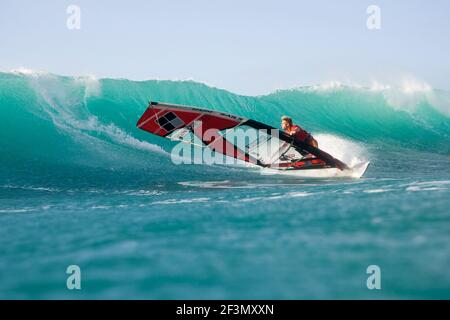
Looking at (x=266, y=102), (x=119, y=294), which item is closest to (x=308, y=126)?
(x=266, y=102)

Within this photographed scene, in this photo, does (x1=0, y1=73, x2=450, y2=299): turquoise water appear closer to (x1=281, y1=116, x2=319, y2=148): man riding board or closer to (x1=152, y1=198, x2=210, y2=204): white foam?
(x1=152, y1=198, x2=210, y2=204): white foam

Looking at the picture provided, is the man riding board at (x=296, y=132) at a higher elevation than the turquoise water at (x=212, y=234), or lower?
higher

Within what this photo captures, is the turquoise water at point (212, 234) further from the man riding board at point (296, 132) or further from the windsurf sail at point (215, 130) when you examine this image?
the man riding board at point (296, 132)

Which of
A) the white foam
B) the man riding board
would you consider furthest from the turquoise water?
the man riding board

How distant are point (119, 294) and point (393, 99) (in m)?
46.0

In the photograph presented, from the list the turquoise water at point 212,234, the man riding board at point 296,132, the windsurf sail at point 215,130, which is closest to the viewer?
the turquoise water at point 212,234

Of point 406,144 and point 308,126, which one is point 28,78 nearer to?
point 308,126

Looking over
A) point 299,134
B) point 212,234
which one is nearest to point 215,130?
point 299,134

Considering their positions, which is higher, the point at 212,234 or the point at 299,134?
the point at 299,134

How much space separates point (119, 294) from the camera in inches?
123

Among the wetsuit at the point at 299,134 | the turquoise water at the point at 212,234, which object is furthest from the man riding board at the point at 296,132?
the turquoise water at the point at 212,234

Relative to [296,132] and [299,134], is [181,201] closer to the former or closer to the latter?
[296,132]

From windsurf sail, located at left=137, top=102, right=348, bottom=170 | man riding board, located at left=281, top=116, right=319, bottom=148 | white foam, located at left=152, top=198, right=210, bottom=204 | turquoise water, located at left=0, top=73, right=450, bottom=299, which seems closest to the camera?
turquoise water, located at left=0, top=73, right=450, bottom=299

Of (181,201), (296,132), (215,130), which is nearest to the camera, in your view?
(181,201)
